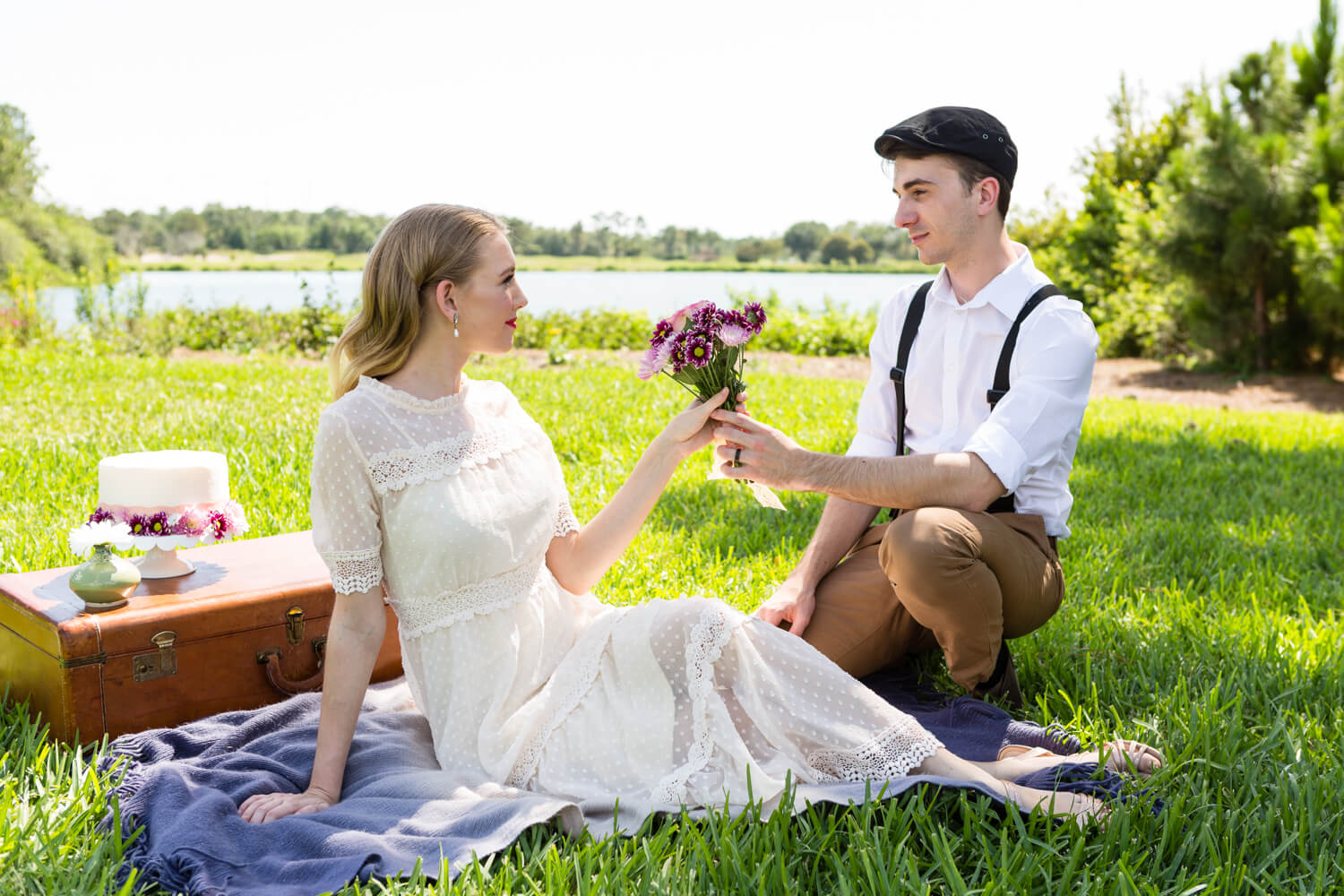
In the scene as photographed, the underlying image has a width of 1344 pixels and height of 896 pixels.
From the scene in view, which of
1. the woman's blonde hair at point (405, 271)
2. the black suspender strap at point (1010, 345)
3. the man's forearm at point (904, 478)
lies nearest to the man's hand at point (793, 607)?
the man's forearm at point (904, 478)

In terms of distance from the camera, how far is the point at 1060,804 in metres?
2.33

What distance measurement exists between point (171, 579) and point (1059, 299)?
111 inches

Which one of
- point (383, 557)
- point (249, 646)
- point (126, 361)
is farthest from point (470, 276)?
point (126, 361)

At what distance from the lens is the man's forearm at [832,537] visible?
3383 mm

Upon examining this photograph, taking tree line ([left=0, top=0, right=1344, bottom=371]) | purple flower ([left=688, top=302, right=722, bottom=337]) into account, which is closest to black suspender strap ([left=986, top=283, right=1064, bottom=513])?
purple flower ([left=688, top=302, right=722, bottom=337])

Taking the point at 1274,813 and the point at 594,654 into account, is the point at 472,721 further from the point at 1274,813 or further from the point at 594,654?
the point at 1274,813

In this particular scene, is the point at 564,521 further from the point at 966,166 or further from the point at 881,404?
the point at 966,166

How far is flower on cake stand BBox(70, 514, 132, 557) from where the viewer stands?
2.92 meters

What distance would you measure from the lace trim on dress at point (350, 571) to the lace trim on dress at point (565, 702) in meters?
0.53

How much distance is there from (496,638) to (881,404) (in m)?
1.61

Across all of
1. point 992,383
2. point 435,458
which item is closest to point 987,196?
point 992,383

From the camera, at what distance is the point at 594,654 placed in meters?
2.55

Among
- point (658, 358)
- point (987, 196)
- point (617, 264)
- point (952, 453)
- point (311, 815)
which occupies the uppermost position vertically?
point (617, 264)

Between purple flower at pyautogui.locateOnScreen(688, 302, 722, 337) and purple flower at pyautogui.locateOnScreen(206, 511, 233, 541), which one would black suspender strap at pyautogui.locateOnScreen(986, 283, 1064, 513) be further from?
purple flower at pyautogui.locateOnScreen(206, 511, 233, 541)
